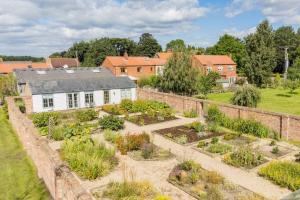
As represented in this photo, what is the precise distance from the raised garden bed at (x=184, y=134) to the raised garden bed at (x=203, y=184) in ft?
15.0

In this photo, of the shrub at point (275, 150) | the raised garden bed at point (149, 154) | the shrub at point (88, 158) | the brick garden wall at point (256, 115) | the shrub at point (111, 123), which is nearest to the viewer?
the shrub at point (88, 158)

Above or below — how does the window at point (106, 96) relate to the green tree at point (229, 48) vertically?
below

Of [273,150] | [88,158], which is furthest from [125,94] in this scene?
[273,150]

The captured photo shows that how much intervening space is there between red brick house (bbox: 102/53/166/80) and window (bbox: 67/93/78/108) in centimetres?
2044

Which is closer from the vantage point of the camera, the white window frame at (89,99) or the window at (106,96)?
the white window frame at (89,99)

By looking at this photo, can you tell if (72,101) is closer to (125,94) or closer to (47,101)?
(47,101)

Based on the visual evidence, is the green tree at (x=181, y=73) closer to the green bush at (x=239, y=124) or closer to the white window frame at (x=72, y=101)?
the green bush at (x=239, y=124)

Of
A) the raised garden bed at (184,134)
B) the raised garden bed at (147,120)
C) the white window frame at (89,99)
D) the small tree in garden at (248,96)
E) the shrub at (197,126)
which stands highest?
the small tree in garden at (248,96)

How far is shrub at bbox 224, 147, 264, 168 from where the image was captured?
41.9 feet

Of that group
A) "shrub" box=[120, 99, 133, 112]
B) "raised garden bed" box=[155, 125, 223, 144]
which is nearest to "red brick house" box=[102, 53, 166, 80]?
"shrub" box=[120, 99, 133, 112]

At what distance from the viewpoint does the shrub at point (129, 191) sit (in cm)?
980

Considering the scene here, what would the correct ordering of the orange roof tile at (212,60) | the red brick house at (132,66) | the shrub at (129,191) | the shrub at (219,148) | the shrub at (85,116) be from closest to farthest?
1. the shrub at (129,191)
2. the shrub at (219,148)
3. the shrub at (85,116)
4. the red brick house at (132,66)
5. the orange roof tile at (212,60)

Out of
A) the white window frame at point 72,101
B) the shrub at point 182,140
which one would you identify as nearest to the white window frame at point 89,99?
the white window frame at point 72,101

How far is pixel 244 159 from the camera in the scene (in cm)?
1288
